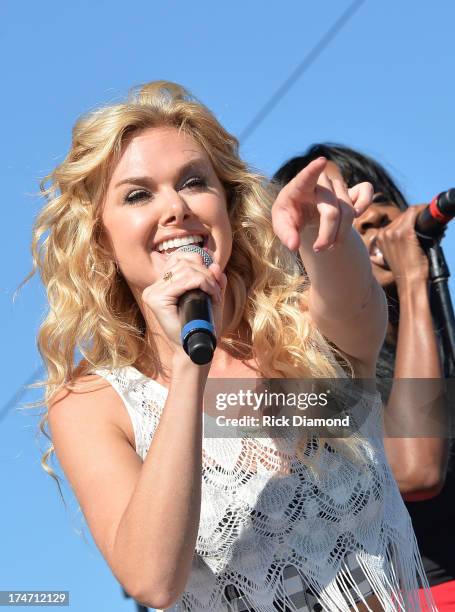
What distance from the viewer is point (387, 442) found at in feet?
8.29

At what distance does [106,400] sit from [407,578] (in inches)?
26.6

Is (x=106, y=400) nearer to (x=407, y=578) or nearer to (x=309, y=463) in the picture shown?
(x=309, y=463)

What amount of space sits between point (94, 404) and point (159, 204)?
0.41m

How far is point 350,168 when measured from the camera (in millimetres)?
3066

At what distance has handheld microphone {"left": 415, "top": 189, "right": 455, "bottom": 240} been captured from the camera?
2393 millimetres

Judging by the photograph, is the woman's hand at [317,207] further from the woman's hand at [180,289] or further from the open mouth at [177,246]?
the open mouth at [177,246]

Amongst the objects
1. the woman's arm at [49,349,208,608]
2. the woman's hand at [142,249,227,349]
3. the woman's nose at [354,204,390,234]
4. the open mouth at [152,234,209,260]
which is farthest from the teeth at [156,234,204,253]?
the woman's nose at [354,204,390,234]

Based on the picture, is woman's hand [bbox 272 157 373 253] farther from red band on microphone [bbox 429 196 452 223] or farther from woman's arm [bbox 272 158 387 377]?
red band on microphone [bbox 429 196 452 223]

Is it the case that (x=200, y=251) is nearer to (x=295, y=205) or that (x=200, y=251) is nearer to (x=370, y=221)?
(x=295, y=205)

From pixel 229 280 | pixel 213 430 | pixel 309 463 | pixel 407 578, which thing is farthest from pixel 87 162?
pixel 407 578

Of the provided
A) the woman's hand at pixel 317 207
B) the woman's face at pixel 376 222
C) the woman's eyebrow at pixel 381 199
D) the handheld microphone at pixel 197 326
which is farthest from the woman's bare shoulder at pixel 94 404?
the woman's eyebrow at pixel 381 199

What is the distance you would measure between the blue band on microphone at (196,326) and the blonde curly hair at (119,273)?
0.55 meters

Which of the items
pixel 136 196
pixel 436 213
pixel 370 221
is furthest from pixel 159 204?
pixel 370 221

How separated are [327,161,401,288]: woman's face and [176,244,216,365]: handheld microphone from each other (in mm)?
1329
